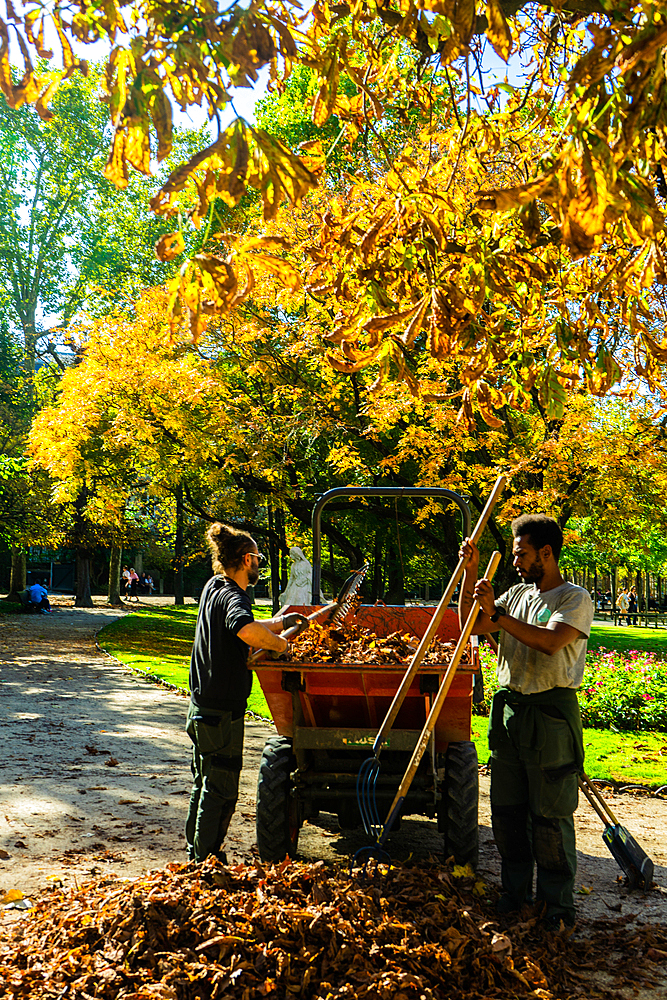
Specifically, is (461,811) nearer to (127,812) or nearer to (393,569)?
(127,812)

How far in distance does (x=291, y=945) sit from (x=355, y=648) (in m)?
1.72

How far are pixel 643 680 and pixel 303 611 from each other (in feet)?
24.5

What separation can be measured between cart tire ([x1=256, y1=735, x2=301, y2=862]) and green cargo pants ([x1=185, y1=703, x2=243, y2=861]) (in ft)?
1.08

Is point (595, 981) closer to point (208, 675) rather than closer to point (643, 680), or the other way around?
point (208, 675)

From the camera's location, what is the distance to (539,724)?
431cm

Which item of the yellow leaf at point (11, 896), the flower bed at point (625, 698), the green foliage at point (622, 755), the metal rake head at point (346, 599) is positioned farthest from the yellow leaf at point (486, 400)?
the flower bed at point (625, 698)

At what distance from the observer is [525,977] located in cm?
356

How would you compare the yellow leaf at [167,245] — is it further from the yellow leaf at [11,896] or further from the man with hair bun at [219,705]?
the yellow leaf at [11,896]

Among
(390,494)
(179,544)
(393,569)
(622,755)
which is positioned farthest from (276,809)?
(179,544)

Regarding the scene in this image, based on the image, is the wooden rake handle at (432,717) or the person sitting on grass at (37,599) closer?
the wooden rake handle at (432,717)

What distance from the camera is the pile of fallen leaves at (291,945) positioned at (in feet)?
11.0

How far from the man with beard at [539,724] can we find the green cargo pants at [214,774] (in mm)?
1403

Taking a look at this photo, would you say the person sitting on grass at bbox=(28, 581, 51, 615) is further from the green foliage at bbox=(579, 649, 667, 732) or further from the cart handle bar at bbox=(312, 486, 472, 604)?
the cart handle bar at bbox=(312, 486, 472, 604)

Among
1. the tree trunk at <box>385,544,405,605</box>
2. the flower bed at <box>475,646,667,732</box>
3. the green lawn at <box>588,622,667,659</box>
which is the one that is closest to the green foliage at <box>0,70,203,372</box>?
the tree trunk at <box>385,544,405,605</box>
